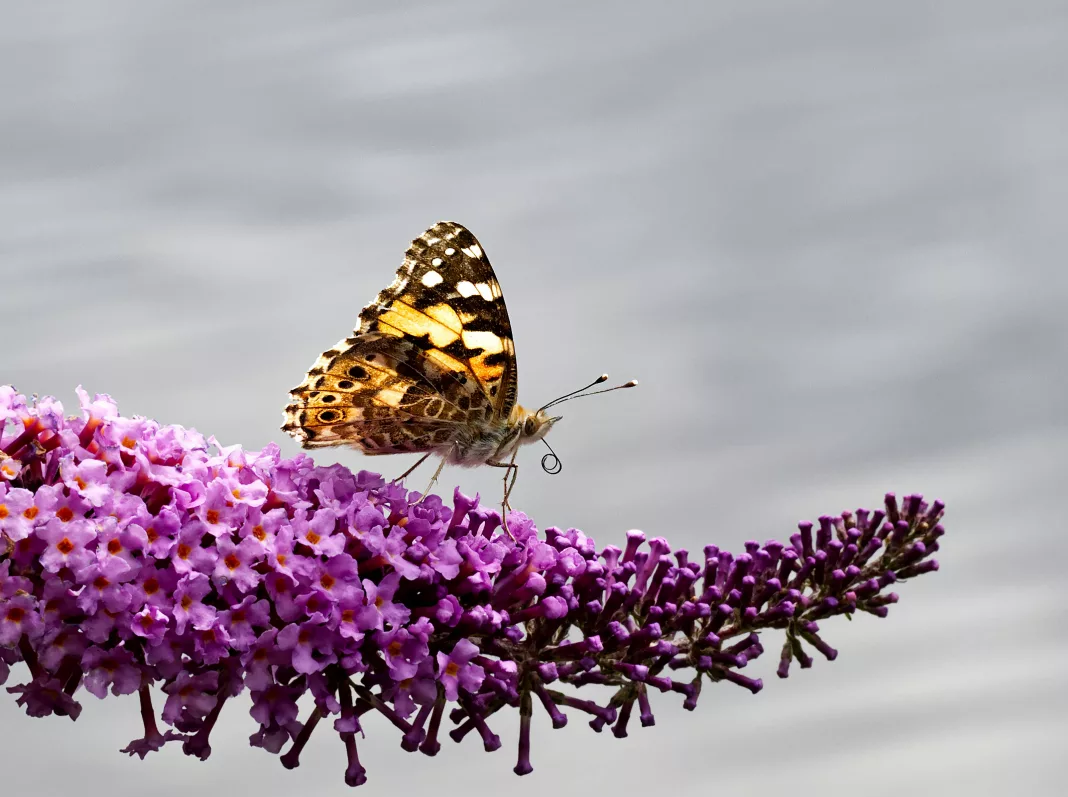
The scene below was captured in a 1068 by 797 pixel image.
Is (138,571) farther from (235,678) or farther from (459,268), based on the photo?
(459,268)

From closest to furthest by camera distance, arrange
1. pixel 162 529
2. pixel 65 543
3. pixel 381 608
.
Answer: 1. pixel 65 543
2. pixel 162 529
3. pixel 381 608

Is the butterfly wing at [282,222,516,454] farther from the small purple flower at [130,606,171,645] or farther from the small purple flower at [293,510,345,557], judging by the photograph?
the small purple flower at [130,606,171,645]

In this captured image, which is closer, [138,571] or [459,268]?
A: [138,571]

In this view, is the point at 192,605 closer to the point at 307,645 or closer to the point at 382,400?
the point at 307,645

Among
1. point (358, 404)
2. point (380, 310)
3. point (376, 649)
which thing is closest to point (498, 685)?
point (376, 649)

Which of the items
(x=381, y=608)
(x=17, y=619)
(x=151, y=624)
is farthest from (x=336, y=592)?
(x=17, y=619)

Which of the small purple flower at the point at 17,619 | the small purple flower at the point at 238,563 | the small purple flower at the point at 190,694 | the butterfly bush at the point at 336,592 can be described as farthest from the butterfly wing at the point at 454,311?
the small purple flower at the point at 17,619
